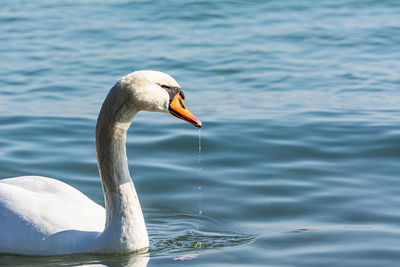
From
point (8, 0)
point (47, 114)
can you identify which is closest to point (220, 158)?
point (47, 114)

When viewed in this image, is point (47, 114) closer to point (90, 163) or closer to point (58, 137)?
point (58, 137)

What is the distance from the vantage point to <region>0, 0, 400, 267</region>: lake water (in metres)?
5.77

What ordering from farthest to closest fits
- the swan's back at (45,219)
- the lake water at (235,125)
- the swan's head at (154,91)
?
the lake water at (235,125), the swan's back at (45,219), the swan's head at (154,91)

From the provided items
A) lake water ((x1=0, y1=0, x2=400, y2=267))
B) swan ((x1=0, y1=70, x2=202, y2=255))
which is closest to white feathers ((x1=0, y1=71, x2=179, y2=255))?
swan ((x1=0, y1=70, x2=202, y2=255))

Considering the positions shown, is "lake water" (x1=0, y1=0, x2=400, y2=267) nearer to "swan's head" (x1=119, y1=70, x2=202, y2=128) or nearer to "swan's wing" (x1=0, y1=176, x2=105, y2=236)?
"swan's wing" (x1=0, y1=176, x2=105, y2=236)

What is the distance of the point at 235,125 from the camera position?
29.1 feet

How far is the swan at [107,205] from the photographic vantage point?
4.99 m

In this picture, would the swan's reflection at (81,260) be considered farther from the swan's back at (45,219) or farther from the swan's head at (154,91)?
the swan's head at (154,91)

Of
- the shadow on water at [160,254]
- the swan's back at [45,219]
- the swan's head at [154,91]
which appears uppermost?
the swan's head at [154,91]

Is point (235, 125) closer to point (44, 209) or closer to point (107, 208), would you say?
point (107, 208)

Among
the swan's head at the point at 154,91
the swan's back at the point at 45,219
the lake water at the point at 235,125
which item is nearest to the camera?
the swan's head at the point at 154,91

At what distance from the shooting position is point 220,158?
307 inches

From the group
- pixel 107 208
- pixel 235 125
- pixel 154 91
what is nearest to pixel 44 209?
pixel 107 208

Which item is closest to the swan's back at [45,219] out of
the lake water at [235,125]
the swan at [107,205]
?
the swan at [107,205]
